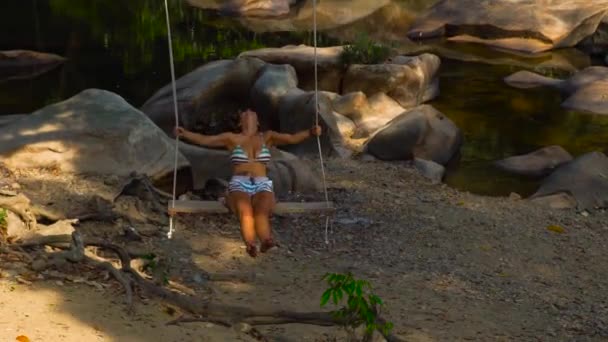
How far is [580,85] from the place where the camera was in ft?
61.3

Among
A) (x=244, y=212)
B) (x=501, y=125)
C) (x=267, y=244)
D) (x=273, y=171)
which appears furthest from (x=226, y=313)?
(x=501, y=125)

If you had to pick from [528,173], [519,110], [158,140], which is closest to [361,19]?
[519,110]

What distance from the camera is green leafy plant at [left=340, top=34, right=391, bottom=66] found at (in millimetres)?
18359

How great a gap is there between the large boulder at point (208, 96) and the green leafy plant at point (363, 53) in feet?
6.83

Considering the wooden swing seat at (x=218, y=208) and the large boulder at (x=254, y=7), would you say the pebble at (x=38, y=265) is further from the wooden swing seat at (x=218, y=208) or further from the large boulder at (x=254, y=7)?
the large boulder at (x=254, y=7)

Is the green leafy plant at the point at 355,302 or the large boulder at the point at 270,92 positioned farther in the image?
the large boulder at the point at 270,92

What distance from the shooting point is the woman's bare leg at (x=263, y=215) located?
722 cm

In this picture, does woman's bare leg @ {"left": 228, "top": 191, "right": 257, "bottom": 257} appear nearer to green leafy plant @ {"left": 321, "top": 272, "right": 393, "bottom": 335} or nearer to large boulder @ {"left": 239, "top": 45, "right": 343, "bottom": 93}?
green leafy plant @ {"left": 321, "top": 272, "right": 393, "bottom": 335}

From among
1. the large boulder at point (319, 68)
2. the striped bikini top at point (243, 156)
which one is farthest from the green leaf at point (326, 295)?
the large boulder at point (319, 68)

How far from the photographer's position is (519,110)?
17.7 meters

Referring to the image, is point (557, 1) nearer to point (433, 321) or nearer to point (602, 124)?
point (602, 124)

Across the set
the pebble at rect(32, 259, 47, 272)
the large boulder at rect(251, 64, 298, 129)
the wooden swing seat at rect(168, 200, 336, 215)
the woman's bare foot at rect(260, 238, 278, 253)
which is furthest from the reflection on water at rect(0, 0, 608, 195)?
the pebble at rect(32, 259, 47, 272)

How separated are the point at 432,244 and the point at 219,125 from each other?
708 cm

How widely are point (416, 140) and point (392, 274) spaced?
19.1ft
